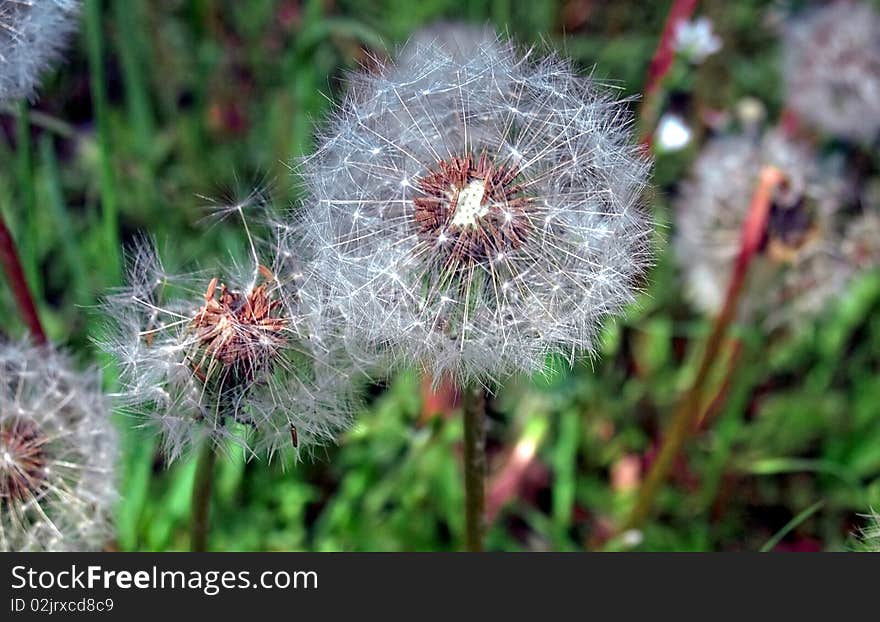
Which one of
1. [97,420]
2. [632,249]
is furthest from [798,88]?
[97,420]

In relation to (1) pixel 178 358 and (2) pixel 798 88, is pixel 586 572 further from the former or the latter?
(2) pixel 798 88

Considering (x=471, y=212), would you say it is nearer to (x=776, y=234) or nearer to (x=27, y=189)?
(x=27, y=189)

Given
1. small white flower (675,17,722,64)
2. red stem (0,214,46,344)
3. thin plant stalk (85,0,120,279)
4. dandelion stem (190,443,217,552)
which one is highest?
small white flower (675,17,722,64)

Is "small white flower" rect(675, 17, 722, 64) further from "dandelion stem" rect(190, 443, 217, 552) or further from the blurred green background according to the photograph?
"dandelion stem" rect(190, 443, 217, 552)

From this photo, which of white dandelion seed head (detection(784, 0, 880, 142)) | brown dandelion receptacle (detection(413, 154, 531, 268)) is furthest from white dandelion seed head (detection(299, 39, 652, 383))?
white dandelion seed head (detection(784, 0, 880, 142))

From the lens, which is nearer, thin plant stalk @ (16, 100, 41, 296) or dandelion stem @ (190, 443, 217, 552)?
dandelion stem @ (190, 443, 217, 552)

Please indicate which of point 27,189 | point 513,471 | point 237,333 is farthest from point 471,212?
point 513,471
